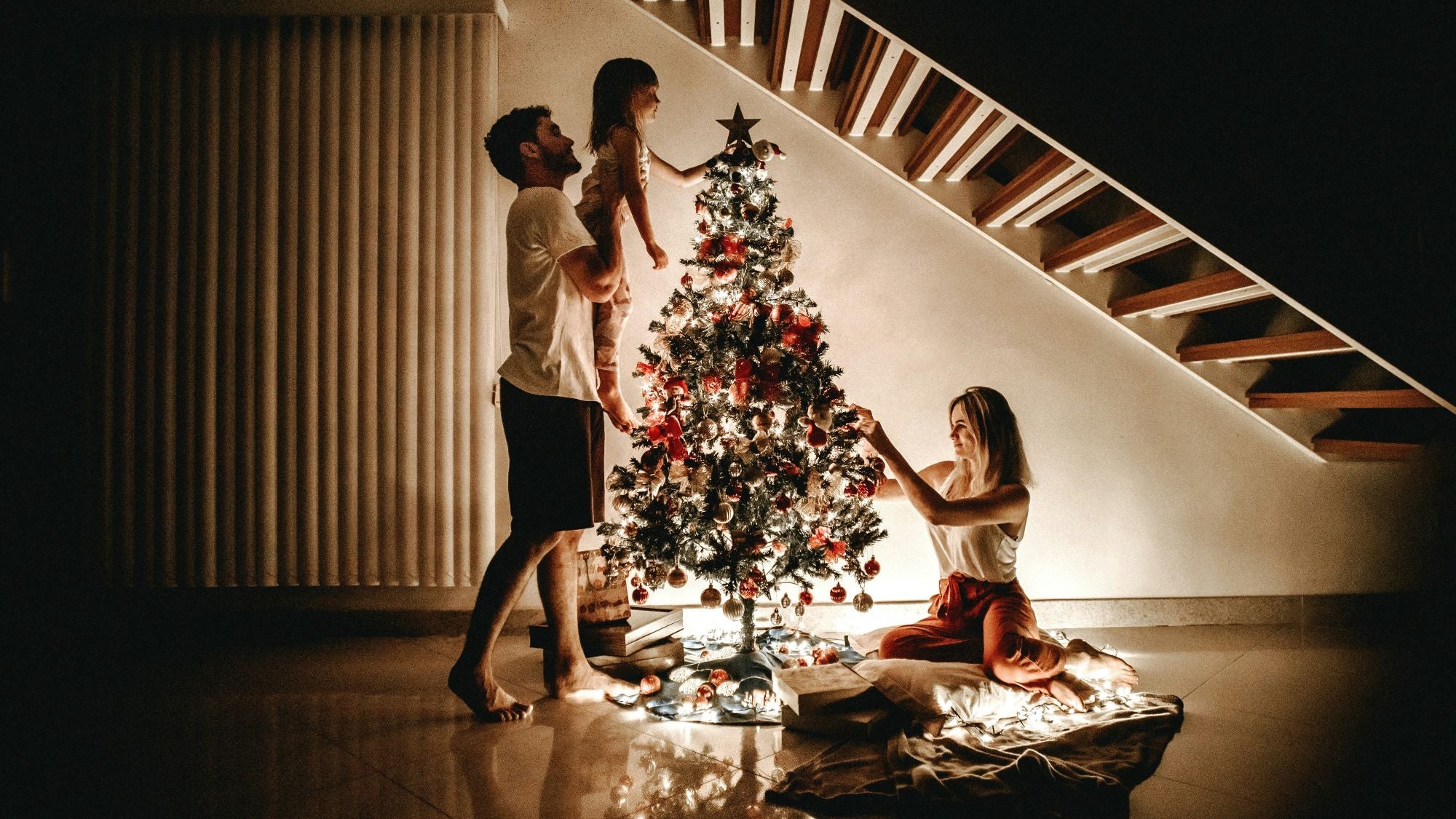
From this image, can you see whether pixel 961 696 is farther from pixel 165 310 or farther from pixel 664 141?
pixel 165 310

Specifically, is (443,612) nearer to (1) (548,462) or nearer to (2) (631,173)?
(1) (548,462)

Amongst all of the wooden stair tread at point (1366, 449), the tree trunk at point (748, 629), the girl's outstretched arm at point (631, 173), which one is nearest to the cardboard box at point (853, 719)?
the tree trunk at point (748, 629)

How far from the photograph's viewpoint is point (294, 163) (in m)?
3.01

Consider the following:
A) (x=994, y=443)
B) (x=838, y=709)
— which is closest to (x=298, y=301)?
(x=838, y=709)

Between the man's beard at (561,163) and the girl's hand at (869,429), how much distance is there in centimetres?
111

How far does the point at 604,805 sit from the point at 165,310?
8.79 ft

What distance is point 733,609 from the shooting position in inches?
90.3

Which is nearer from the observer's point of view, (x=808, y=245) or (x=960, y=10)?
(x=960, y=10)

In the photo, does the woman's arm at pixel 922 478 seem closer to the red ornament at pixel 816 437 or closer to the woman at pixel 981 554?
the woman at pixel 981 554

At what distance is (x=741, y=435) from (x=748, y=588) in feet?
1.49

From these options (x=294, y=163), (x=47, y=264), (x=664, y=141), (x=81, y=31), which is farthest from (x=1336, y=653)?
(x=81, y=31)

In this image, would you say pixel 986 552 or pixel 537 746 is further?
pixel 986 552

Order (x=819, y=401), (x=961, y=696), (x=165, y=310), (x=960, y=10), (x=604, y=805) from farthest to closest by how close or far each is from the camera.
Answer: (x=165, y=310) < (x=819, y=401) < (x=961, y=696) < (x=960, y=10) < (x=604, y=805)

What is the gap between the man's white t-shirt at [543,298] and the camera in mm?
2143
